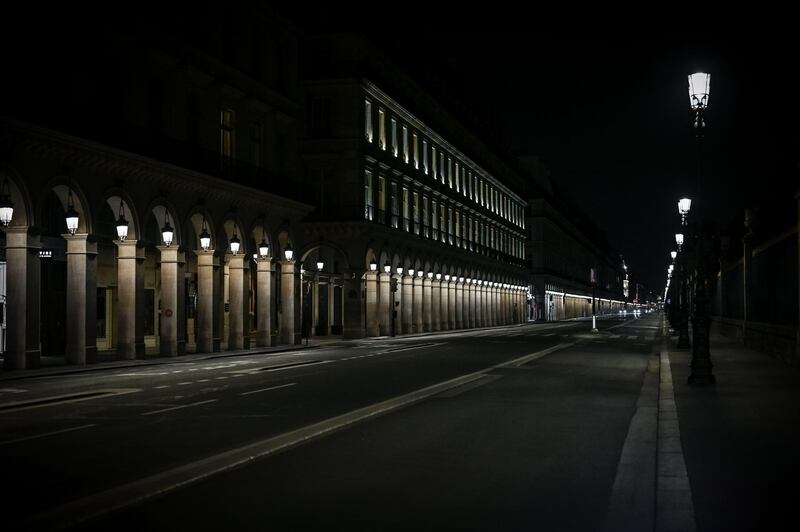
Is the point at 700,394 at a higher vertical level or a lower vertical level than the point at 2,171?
lower

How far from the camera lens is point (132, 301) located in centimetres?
3161

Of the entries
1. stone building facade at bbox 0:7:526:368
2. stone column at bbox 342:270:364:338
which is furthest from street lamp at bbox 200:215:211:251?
stone column at bbox 342:270:364:338

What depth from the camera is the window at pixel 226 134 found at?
127 ft

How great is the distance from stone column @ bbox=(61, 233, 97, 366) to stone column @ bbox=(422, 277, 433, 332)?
1604 inches

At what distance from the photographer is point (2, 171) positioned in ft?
83.1

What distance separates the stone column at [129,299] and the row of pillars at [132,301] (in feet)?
0.11

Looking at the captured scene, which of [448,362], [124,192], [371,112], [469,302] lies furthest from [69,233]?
[469,302]

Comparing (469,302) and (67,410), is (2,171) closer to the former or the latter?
(67,410)

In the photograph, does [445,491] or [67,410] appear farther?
[67,410]

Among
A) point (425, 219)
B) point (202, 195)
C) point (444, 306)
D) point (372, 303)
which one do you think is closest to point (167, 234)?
point (202, 195)

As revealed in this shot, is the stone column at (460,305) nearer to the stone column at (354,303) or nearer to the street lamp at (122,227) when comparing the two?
the stone column at (354,303)

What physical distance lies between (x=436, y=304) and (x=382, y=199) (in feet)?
51.0

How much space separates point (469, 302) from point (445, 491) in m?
75.2

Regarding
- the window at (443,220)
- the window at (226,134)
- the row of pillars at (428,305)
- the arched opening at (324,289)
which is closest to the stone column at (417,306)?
the row of pillars at (428,305)
